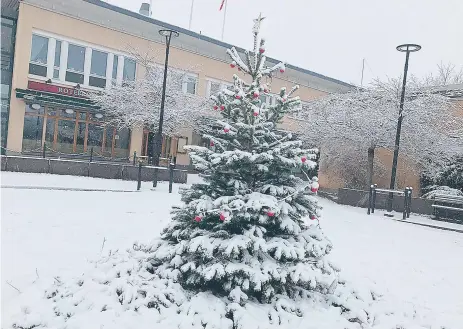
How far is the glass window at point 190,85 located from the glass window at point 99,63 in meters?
5.22

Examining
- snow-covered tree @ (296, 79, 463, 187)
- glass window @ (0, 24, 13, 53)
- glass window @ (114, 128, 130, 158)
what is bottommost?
glass window @ (114, 128, 130, 158)

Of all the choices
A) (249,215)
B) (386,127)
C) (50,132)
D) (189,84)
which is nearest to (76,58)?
Answer: (50,132)

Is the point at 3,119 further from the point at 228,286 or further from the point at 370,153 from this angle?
the point at 228,286

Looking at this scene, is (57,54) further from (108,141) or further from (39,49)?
(108,141)

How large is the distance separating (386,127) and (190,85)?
13.5m

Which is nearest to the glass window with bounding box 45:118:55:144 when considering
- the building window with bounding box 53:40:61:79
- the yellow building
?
the yellow building

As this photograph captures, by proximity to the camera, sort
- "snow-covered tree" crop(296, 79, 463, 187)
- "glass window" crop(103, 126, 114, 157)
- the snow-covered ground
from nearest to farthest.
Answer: the snow-covered ground, "snow-covered tree" crop(296, 79, 463, 187), "glass window" crop(103, 126, 114, 157)

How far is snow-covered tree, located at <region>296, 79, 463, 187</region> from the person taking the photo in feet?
64.2

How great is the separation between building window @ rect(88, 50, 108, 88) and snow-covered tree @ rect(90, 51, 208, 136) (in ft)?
3.62

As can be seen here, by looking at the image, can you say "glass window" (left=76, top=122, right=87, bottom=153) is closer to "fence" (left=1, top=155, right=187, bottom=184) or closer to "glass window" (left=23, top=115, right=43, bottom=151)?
"glass window" (left=23, top=115, right=43, bottom=151)

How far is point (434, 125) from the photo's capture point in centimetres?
2042

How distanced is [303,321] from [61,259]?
3.31 meters

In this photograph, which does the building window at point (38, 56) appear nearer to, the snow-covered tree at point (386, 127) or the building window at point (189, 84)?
the building window at point (189, 84)

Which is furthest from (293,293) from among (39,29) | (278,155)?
(39,29)
